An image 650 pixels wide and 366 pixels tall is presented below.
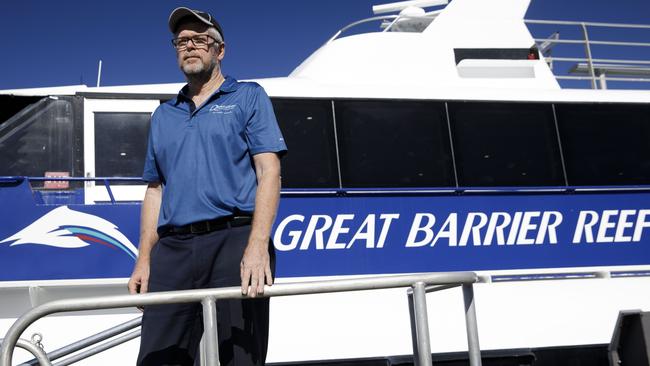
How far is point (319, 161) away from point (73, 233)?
1.93 meters

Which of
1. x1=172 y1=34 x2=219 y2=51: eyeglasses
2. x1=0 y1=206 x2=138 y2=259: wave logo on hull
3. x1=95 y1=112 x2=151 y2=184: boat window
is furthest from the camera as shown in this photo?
x1=95 y1=112 x2=151 y2=184: boat window

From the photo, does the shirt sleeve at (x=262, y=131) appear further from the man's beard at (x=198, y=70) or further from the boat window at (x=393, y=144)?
the boat window at (x=393, y=144)

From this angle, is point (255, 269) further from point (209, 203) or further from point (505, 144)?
point (505, 144)

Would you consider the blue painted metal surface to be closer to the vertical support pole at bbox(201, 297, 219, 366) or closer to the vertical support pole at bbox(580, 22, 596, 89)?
the vertical support pole at bbox(580, 22, 596, 89)

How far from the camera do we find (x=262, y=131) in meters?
2.72

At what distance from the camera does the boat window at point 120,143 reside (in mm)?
5016

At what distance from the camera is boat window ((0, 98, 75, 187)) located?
491 cm

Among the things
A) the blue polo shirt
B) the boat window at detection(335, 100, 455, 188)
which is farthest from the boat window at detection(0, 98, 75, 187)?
the blue polo shirt

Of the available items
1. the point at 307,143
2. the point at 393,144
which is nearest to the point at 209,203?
the point at 307,143

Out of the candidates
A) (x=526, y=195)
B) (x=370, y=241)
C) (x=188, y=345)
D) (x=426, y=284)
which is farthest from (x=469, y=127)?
(x=188, y=345)

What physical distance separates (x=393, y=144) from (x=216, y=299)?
3.30m

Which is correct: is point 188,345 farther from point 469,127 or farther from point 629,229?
point 629,229

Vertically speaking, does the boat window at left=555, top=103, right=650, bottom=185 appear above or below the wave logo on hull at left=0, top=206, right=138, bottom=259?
above

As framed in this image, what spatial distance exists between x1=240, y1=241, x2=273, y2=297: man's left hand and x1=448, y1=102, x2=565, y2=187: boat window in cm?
334
